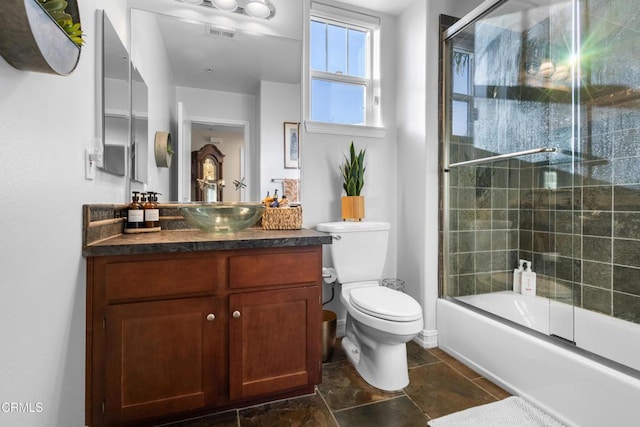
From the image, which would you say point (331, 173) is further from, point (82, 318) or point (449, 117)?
point (82, 318)

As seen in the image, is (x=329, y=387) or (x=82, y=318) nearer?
(x=82, y=318)

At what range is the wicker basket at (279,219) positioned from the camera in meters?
1.90

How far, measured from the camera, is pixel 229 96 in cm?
199

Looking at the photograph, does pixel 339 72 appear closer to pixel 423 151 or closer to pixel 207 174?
pixel 423 151

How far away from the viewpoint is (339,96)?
247 centimetres

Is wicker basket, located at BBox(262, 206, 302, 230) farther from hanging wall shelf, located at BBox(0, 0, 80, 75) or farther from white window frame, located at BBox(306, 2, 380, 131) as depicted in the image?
hanging wall shelf, located at BBox(0, 0, 80, 75)

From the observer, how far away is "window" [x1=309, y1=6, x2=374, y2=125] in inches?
93.7

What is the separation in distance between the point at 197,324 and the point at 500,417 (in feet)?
4.73

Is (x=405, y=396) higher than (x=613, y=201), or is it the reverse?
(x=613, y=201)

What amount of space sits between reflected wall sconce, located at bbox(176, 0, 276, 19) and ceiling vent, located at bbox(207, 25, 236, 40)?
0.40 ft

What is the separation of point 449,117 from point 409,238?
924mm

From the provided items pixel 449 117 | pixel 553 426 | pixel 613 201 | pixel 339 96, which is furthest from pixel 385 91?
pixel 553 426

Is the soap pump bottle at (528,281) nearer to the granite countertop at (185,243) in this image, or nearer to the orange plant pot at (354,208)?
the orange plant pot at (354,208)

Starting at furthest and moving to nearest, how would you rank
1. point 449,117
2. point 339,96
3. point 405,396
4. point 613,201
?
point 339,96 < point 449,117 < point 613,201 < point 405,396
